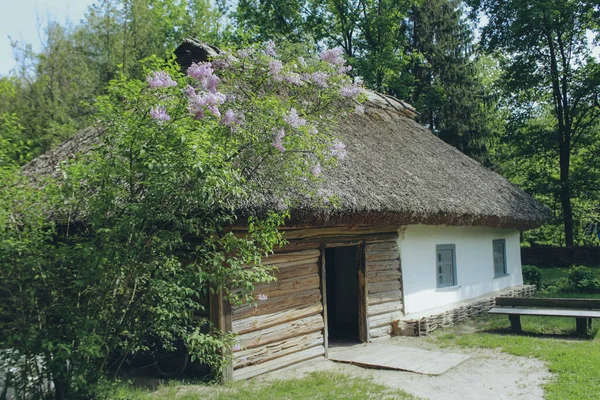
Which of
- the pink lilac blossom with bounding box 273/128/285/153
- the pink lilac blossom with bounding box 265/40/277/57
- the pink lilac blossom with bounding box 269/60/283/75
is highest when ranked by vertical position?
the pink lilac blossom with bounding box 265/40/277/57

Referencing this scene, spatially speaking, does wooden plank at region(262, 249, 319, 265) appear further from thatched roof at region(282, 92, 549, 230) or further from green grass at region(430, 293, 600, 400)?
green grass at region(430, 293, 600, 400)

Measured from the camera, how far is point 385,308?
9703 millimetres

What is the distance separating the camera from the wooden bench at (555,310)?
30.1 feet

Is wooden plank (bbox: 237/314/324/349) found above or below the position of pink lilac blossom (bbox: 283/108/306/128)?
below

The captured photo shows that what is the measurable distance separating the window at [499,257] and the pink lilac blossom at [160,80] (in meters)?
11.4

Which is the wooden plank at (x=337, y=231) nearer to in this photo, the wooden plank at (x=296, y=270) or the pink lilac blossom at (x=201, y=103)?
the wooden plank at (x=296, y=270)

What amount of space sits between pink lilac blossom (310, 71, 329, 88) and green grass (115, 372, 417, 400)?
3.67m

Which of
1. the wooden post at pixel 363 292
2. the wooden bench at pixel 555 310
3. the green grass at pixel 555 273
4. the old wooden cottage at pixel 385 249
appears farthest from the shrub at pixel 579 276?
the wooden post at pixel 363 292

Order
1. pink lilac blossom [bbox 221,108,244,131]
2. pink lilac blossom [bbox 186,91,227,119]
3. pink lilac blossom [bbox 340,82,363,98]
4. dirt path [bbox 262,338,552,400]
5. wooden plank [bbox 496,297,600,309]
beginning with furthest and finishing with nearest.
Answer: wooden plank [bbox 496,297,600,309] < dirt path [bbox 262,338,552,400] < pink lilac blossom [bbox 340,82,363,98] < pink lilac blossom [bbox 221,108,244,131] < pink lilac blossom [bbox 186,91,227,119]

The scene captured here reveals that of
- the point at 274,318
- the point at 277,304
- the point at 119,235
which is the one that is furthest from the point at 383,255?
the point at 119,235

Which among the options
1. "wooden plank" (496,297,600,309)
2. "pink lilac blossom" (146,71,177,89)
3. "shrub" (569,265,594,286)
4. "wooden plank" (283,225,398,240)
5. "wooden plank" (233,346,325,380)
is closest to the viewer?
"pink lilac blossom" (146,71,177,89)

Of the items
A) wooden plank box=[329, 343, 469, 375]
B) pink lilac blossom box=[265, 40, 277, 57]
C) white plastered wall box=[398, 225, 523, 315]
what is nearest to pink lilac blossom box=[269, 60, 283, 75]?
pink lilac blossom box=[265, 40, 277, 57]

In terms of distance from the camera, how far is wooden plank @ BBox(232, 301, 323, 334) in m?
6.95

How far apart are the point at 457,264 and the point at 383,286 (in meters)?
3.00
